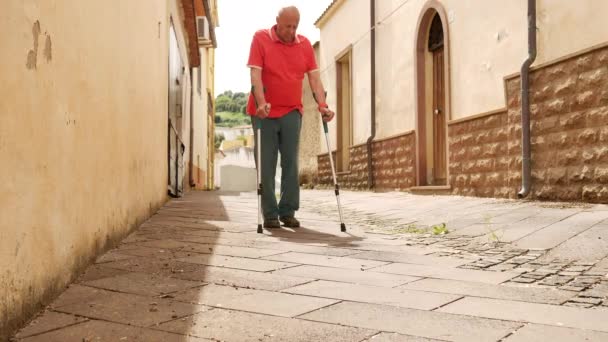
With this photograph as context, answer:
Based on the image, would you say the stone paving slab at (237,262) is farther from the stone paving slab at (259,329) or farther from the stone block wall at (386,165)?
the stone block wall at (386,165)

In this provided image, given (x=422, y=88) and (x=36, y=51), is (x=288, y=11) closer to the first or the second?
(x=36, y=51)

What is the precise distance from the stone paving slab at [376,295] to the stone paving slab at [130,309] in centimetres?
51

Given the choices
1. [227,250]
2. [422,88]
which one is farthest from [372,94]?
[227,250]

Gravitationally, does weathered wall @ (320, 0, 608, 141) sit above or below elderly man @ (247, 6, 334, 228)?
above

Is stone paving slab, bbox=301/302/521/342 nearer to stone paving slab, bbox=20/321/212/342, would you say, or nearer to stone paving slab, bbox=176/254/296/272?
stone paving slab, bbox=20/321/212/342

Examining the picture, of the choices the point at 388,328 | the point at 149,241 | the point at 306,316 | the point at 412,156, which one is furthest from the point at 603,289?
the point at 412,156

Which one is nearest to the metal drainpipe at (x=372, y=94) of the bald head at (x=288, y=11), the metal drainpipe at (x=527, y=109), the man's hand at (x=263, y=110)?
the metal drainpipe at (x=527, y=109)

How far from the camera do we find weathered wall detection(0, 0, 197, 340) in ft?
5.46

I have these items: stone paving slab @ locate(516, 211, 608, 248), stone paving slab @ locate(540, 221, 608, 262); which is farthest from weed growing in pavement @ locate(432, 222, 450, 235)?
stone paving slab @ locate(540, 221, 608, 262)

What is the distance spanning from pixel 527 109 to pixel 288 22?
304cm

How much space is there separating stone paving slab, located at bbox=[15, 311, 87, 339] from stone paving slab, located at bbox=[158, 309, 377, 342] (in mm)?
296

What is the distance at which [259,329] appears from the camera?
1.85 metres

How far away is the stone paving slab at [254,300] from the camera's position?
2098 millimetres

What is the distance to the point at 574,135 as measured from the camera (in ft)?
18.2
